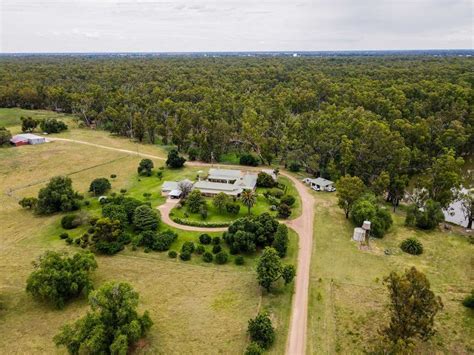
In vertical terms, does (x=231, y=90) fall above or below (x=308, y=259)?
above

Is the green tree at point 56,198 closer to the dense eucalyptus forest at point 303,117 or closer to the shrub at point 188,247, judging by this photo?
the shrub at point 188,247

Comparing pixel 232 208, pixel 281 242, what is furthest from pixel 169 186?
pixel 281 242

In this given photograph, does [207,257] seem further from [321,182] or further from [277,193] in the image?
[321,182]

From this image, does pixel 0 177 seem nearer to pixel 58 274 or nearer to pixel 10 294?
pixel 10 294

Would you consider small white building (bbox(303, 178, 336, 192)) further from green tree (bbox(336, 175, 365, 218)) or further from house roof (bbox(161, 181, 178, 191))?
house roof (bbox(161, 181, 178, 191))

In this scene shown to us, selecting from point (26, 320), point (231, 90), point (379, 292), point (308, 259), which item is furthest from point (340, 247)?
point (231, 90)

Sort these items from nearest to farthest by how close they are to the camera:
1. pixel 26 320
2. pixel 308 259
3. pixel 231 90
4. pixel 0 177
Result: 1. pixel 26 320
2. pixel 308 259
3. pixel 0 177
4. pixel 231 90
